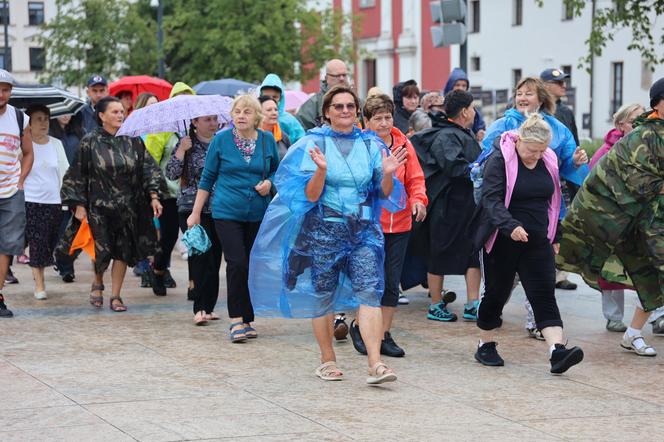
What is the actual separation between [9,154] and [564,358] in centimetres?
512

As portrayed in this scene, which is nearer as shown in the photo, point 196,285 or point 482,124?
point 196,285

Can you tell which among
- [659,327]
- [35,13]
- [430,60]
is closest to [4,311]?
[659,327]

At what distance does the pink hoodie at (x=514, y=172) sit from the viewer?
7957 millimetres

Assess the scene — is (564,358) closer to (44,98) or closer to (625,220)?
(625,220)

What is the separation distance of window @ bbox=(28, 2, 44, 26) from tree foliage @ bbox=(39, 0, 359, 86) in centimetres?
3460

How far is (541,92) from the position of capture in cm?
939

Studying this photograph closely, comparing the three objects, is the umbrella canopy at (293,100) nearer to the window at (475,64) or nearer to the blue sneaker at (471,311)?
the blue sneaker at (471,311)

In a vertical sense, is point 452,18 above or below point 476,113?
above

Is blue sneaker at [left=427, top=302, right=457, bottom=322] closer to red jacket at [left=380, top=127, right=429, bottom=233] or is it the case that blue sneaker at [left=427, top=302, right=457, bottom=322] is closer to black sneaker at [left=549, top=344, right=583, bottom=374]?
red jacket at [left=380, top=127, right=429, bottom=233]

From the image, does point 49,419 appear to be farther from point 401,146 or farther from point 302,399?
point 401,146

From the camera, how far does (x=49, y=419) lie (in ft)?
21.3

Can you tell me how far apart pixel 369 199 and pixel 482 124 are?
4881 millimetres

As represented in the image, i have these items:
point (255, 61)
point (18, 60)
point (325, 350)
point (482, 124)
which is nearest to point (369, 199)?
point (325, 350)

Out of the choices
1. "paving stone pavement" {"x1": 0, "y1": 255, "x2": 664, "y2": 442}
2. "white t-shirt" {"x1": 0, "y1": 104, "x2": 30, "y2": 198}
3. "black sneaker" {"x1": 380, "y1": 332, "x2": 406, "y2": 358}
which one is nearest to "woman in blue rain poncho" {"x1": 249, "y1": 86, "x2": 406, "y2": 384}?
"paving stone pavement" {"x1": 0, "y1": 255, "x2": 664, "y2": 442}
